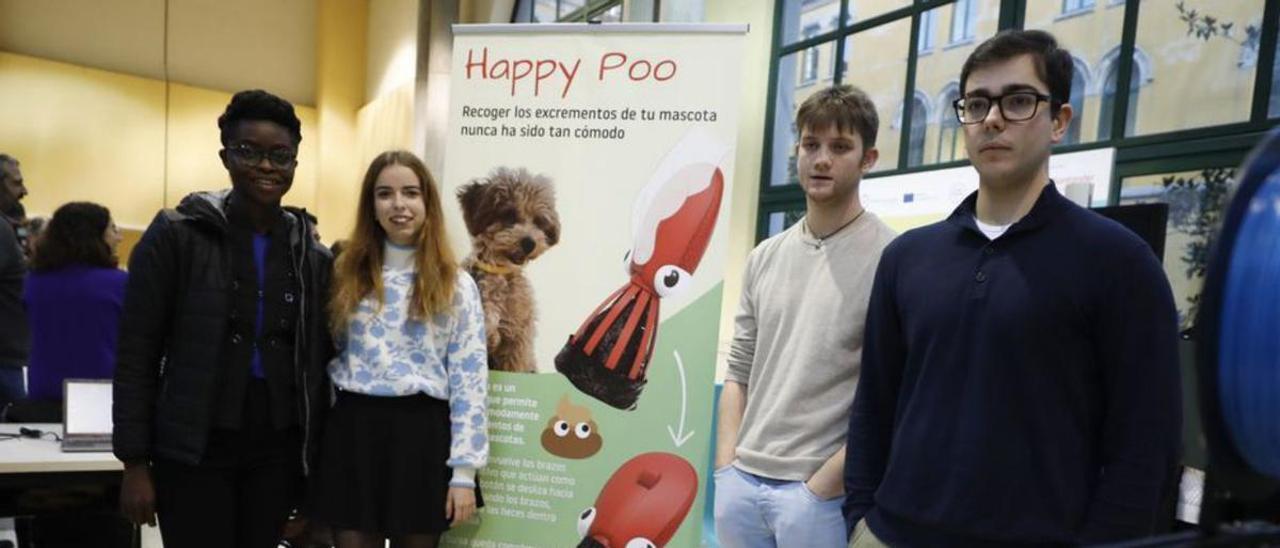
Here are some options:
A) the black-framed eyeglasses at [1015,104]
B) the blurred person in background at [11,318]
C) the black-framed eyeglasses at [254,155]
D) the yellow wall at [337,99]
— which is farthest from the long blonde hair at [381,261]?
the yellow wall at [337,99]

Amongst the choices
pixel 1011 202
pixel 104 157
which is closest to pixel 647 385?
pixel 1011 202

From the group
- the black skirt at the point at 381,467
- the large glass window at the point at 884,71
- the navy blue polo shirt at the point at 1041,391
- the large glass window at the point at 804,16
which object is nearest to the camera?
the navy blue polo shirt at the point at 1041,391

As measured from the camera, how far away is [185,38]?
8055 mm

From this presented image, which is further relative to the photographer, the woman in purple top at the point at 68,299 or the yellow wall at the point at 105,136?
the yellow wall at the point at 105,136

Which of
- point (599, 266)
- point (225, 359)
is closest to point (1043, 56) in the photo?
point (599, 266)

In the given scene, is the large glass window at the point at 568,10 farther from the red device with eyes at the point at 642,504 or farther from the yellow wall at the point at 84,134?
the red device with eyes at the point at 642,504

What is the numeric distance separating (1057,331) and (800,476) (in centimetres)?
62

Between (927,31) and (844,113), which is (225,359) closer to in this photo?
(844,113)

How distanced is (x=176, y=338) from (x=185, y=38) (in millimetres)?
8027

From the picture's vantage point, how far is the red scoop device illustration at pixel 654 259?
2.06 metres

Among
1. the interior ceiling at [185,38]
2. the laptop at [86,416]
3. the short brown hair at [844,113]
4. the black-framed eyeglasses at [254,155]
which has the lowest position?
the laptop at [86,416]

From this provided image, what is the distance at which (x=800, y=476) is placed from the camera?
151 centimetres

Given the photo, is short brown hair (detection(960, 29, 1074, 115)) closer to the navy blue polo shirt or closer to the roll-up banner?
the navy blue polo shirt

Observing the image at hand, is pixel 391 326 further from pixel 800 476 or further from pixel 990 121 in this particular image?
pixel 990 121
